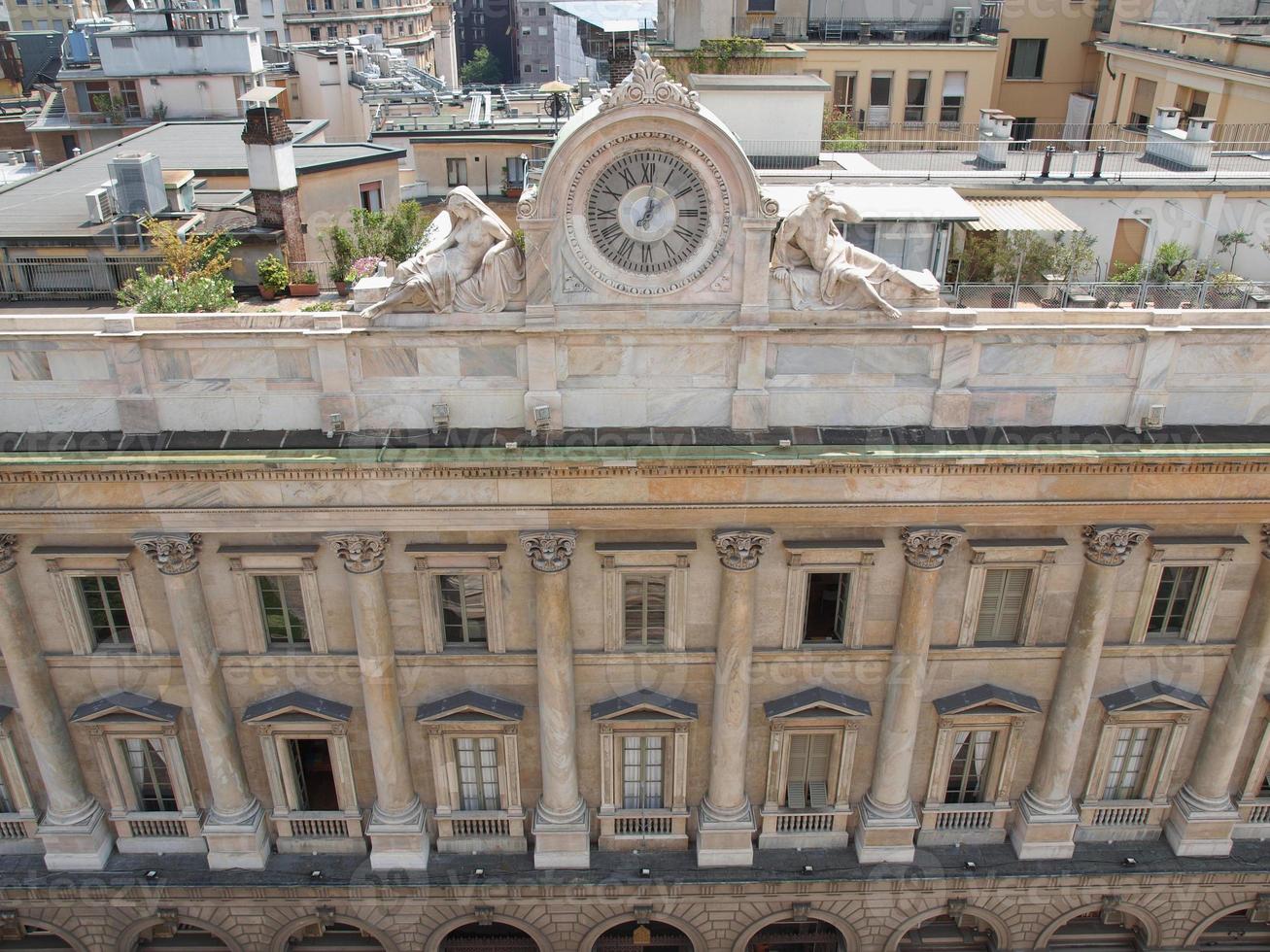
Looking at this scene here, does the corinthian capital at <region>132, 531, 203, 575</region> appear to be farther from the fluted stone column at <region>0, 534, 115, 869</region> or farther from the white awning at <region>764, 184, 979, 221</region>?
the white awning at <region>764, 184, 979, 221</region>

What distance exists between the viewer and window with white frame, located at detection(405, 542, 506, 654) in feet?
95.5

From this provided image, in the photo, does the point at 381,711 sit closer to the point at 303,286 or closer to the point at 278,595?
the point at 278,595

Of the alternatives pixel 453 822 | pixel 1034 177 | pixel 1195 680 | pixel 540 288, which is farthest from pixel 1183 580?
pixel 453 822

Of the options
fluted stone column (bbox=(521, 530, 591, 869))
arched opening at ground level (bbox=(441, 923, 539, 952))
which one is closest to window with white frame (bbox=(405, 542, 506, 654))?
fluted stone column (bbox=(521, 530, 591, 869))

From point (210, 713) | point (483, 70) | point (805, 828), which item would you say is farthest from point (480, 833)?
point (483, 70)

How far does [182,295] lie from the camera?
97.2 feet

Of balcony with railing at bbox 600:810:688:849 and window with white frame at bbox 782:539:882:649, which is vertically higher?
window with white frame at bbox 782:539:882:649

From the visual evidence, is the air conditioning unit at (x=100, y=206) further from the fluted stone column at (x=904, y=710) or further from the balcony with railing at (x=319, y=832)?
the fluted stone column at (x=904, y=710)

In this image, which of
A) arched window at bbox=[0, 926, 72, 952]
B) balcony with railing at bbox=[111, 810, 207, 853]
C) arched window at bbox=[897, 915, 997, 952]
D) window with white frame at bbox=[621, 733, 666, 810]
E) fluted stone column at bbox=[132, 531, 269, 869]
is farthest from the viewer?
arched window at bbox=[897, 915, 997, 952]

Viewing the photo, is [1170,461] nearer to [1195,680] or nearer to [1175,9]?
[1195,680]

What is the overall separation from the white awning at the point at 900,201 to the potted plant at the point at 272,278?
16.2m

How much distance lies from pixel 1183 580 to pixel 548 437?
1859 cm

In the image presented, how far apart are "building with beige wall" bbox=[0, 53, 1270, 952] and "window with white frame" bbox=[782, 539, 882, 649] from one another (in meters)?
0.15

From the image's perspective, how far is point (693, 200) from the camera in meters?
25.9
